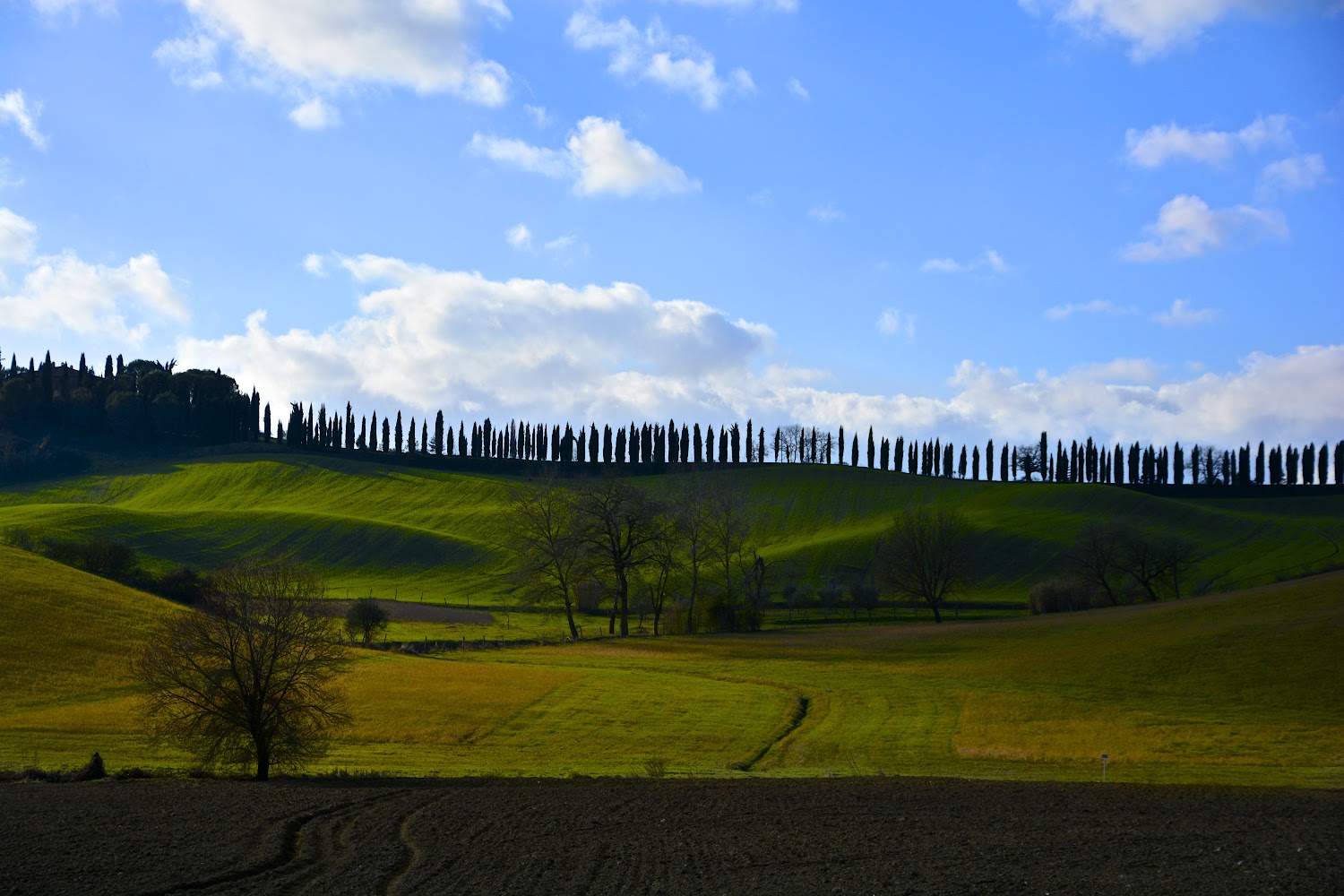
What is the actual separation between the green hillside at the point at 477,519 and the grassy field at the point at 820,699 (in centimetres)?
3957

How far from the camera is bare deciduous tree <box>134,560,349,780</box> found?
94.3 feet

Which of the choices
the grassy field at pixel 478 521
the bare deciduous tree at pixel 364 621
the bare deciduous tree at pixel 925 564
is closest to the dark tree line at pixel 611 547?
the grassy field at pixel 478 521

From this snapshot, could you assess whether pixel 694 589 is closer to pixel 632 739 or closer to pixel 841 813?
pixel 632 739

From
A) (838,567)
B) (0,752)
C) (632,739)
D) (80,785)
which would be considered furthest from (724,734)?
(838,567)

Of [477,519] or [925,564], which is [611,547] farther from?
[477,519]

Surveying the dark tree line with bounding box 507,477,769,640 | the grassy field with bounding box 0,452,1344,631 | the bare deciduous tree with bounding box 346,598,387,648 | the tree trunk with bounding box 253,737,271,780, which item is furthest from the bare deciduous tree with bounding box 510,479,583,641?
the tree trunk with bounding box 253,737,271,780

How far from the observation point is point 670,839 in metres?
19.0

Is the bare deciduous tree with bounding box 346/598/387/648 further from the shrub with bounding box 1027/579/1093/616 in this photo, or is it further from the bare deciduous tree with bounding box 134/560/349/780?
the shrub with bounding box 1027/579/1093/616

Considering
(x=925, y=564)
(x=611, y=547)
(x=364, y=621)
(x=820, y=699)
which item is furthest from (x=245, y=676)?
(x=925, y=564)

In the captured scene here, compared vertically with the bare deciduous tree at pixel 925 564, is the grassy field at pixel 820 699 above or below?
below

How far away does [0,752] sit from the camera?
3100cm

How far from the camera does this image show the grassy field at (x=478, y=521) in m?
105

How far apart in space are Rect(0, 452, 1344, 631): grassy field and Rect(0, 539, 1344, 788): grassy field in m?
23.4

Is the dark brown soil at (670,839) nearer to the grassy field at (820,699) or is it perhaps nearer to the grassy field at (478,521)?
the grassy field at (820,699)
